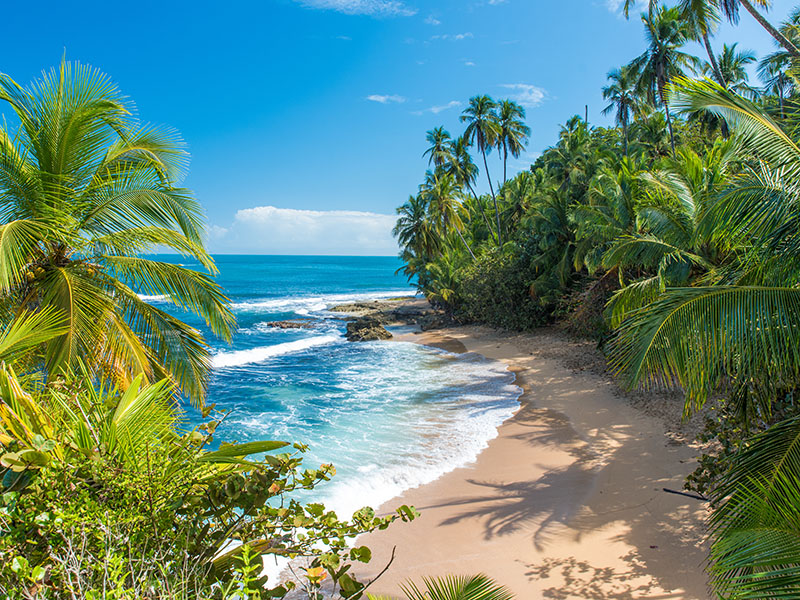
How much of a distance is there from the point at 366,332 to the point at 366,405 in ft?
44.3

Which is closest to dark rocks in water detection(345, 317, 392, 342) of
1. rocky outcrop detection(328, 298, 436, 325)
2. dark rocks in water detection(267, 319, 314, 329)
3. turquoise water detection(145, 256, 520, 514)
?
turquoise water detection(145, 256, 520, 514)

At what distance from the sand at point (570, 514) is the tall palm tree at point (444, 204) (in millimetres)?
23137

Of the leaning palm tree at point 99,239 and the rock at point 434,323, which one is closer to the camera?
the leaning palm tree at point 99,239

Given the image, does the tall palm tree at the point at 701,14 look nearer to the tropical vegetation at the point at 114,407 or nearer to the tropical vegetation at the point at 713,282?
the tropical vegetation at the point at 713,282

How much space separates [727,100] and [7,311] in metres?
8.01

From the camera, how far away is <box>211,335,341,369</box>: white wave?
2367 cm

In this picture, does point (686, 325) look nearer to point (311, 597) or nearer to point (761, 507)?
point (761, 507)

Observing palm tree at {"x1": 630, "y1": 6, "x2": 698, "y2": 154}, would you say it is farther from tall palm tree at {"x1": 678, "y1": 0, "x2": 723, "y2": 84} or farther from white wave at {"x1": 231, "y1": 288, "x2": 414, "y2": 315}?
white wave at {"x1": 231, "y1": 288, "x2": 414, "y2": 315}

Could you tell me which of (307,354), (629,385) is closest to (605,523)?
(629,385)

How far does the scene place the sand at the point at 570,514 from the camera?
586 cm

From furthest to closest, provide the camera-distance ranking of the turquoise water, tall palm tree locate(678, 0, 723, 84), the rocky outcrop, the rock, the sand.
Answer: the rocky outcrop
the rock
tall palm tree locate(678, 0, 723, 84)
the turquoise water
the sand

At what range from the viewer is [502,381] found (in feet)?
54.9

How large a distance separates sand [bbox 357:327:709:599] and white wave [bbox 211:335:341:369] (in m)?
15.8

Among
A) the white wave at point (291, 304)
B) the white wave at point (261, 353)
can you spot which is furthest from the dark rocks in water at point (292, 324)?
the white wave at point (291, 304)
